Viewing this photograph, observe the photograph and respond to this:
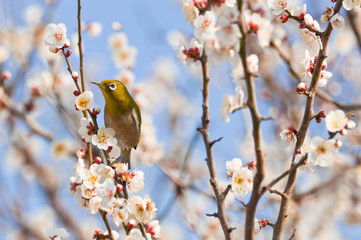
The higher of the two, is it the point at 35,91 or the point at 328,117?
the point at 35,91

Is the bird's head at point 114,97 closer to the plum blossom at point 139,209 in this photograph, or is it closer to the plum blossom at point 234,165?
the plum blossom at point 139,209

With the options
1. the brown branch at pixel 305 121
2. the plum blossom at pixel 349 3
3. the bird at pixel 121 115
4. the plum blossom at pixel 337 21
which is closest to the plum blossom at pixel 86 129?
the brown branch at pixel 305 121

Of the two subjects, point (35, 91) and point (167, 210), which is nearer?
point (167, 210)

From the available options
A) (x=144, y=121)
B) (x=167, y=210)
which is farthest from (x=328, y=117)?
(x=144, y=121)

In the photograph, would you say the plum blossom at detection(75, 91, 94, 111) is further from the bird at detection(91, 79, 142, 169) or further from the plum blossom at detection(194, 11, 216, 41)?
the bird at detection(91, 79, 142, 169)

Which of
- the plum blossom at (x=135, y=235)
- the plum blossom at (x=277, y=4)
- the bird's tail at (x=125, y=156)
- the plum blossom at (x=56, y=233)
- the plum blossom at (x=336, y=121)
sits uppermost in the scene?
the bird's tail at (x=125, y=156)

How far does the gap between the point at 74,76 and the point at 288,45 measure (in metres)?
5.32

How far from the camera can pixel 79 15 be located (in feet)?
8.59

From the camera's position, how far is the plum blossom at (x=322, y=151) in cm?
213

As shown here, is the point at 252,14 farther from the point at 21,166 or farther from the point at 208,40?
the point at 21,166

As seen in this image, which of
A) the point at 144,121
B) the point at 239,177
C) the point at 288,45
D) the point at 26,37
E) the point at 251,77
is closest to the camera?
the point at 251,77

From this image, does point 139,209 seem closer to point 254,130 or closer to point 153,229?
point 153,229

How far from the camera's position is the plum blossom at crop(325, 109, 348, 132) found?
211 centimetres

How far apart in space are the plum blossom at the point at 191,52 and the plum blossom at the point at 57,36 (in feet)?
2.37
